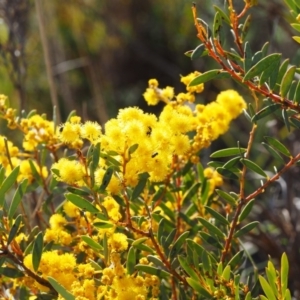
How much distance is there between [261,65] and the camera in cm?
65

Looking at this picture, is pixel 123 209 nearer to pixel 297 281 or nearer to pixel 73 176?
pixel 73 176

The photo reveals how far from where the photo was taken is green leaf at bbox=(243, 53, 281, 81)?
0.65m

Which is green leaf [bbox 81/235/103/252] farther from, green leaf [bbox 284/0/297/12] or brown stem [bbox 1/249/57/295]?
green leaf [bbox 284/0/297/12]

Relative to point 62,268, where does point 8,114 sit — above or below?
above

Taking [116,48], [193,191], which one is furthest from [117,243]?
[116,48]

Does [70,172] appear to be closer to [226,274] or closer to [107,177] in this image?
[107,177]

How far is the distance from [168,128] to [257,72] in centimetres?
12

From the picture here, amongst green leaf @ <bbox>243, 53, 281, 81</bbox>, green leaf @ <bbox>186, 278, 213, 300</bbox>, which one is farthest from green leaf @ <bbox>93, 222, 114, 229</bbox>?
green leaf @ <bbox>243, 53, 281, 81</bbox>

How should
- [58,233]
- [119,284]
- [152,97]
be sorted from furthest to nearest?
[152,97]
[58,233]
[119,284]

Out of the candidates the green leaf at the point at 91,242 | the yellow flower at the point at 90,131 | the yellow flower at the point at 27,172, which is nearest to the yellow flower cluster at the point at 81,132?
the yellow flower at the point at 90,131

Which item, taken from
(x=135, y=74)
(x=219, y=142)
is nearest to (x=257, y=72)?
(x=219, y=142)

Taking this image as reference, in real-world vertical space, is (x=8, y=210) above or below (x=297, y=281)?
above

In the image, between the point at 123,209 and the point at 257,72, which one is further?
the point at 123,209

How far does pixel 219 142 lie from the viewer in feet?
8.36
